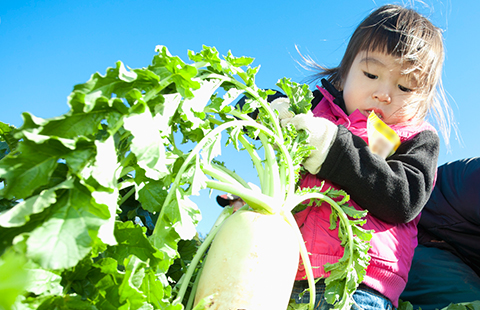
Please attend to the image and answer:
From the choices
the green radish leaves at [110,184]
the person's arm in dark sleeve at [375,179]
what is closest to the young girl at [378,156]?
the person's arm in dark sleeve at [375,179]

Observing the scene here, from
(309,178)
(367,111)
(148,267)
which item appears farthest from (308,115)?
(148,267)

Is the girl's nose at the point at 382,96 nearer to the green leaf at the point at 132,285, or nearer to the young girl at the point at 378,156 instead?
the young girl at the point at 378,156

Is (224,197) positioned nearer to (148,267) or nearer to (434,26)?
(434,26)

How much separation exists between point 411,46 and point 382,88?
14.0 inches

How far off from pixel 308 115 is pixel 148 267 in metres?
1.15

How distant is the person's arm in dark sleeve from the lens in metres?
1.90

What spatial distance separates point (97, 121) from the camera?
3.25 feet

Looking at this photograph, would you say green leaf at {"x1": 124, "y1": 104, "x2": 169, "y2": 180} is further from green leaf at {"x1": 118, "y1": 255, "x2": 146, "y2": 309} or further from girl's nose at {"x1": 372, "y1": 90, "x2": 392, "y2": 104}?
girl's nose at {"x1": 372, "y1": 90, "x2": 392, "y2": 104}

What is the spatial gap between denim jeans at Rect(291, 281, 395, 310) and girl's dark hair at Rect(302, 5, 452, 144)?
120 centimetres

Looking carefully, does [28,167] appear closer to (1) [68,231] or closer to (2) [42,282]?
(1) [68,231]

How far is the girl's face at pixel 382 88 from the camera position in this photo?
2.29m

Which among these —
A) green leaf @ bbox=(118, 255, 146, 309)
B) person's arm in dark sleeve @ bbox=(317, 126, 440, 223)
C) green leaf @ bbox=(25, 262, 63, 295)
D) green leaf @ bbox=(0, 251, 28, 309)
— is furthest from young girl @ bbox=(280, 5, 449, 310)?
green leaf @ bbox=(0, 251, 28, 309)

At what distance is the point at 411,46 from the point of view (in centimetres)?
236

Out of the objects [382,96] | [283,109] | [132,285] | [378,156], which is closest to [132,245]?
[132,285]
